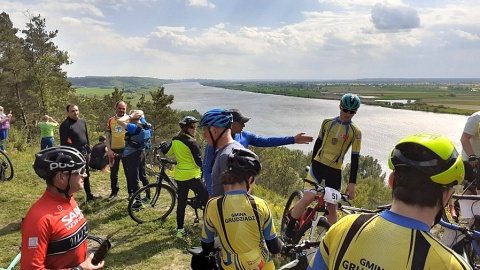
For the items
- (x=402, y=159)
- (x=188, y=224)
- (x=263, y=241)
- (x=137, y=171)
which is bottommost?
(x=188, y=224)

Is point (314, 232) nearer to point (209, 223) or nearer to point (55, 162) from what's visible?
point (209, 223)

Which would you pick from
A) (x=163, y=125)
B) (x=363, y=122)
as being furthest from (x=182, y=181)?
(x=363, y=122)

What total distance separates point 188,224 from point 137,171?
1644 millimetres

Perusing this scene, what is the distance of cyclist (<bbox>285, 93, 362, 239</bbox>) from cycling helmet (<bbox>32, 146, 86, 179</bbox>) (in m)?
3.33

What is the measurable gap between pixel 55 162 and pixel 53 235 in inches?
21.8

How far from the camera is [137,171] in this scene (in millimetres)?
7309

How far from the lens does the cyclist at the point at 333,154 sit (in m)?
4.96

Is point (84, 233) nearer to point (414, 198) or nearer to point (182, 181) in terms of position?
point (414, 198)

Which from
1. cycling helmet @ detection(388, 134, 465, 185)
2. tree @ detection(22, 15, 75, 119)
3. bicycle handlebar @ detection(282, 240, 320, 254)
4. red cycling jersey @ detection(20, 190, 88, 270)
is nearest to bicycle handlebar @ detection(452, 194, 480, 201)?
bicycle handlebar @ detection(282, 240, 320, 254)

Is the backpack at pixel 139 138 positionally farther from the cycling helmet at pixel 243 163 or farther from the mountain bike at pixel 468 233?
the mountain bike at pixel 468 233

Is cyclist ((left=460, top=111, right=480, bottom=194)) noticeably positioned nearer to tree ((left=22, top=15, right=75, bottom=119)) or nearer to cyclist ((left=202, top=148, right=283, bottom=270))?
cyclist ((left=202, top=148, right=283, bottom=270))

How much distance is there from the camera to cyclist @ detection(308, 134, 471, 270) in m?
1.39

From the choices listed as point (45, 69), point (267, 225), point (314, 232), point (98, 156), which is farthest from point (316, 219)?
point (45, 69)

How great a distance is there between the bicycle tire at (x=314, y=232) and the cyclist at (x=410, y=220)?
2829mm
